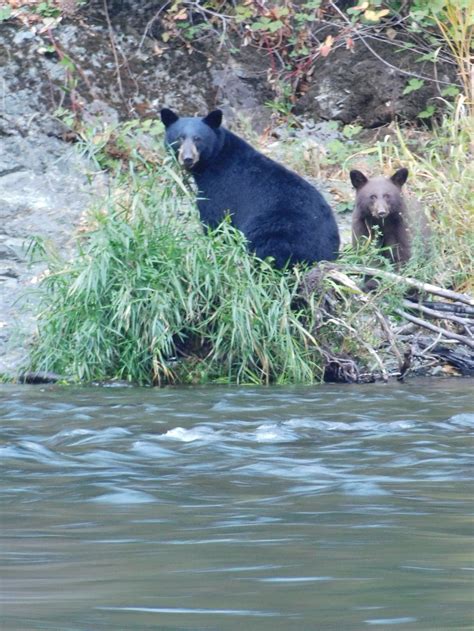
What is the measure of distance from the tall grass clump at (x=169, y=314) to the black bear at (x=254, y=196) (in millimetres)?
231

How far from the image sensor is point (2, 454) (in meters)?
4.23

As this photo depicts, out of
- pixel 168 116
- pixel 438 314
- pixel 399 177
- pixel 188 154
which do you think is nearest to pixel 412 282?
pixel 438 314

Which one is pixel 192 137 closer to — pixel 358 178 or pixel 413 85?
pixel 358 178

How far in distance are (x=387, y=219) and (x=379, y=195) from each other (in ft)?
0.60

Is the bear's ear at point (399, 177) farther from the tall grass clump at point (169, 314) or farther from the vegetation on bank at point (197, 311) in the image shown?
the tall grass clump at point (169, 314)

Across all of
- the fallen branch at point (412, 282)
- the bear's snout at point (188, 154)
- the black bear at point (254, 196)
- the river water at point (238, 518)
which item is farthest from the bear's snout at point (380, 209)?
the river water at point (238, 518)

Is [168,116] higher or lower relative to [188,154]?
higher

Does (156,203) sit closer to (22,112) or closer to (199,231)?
(199,231)

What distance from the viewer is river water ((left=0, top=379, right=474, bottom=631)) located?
227cm

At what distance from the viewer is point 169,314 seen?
7234 mm

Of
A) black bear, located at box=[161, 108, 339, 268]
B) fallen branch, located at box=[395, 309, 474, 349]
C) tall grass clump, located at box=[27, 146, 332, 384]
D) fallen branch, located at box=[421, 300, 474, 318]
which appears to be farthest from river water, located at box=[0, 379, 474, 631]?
black bear, located at box=[161, 108, 339, 268]

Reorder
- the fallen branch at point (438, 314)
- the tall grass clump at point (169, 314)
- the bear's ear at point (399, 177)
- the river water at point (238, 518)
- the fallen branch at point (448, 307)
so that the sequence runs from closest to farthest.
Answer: the river water at point (238, 518)
the tall grass clump at point (169, 314)
the fallen branch at point (438, 314)
the fallen branch at point (448, 307)
the bear's ear at point (399, 177)

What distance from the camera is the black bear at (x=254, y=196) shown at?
25.5 ft

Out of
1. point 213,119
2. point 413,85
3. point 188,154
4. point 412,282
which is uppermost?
point 413,85
